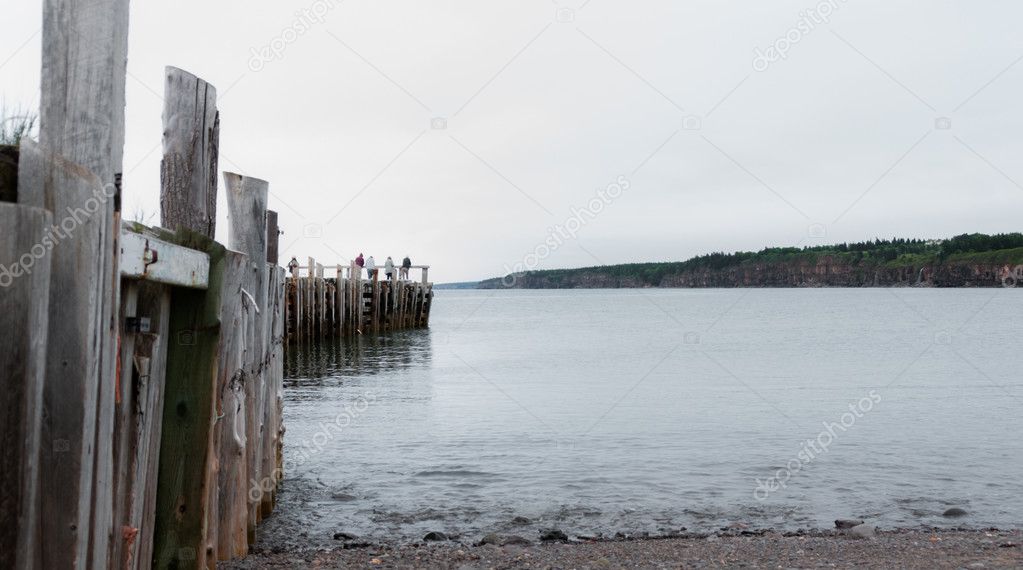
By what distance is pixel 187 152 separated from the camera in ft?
16.5

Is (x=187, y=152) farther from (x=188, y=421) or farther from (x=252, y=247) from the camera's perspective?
(x=252, y=247)

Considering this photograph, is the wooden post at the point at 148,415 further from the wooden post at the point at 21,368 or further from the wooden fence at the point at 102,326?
the wooden post at the point at 21,368

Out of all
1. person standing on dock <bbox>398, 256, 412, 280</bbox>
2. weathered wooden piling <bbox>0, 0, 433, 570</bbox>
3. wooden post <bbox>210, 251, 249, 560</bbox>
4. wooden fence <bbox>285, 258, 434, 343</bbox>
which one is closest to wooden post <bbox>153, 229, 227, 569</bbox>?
weathered wooden piling <bbox>0, 0, 433, 570</bbox>

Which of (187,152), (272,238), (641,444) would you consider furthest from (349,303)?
(187,152)

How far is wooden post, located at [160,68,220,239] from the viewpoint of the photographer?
16.3 ft

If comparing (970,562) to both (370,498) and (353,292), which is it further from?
(353,292)

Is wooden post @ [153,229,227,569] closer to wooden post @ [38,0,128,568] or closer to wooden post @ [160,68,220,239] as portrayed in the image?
wooden post @ [160,68,220,239]

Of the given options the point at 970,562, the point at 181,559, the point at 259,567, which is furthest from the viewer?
the point at 970,562

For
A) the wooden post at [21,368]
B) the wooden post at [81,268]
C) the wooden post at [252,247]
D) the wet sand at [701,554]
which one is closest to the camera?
the wooden post at [21,368]

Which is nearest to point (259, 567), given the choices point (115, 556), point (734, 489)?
point (115, 556)

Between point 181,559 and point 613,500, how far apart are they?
20.1 feet

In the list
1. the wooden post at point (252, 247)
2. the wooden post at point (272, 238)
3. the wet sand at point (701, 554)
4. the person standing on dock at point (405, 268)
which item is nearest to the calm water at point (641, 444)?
the wet sand at point (701, 554)

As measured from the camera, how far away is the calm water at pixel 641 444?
9344 mm

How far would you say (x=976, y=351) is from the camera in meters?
34.1
